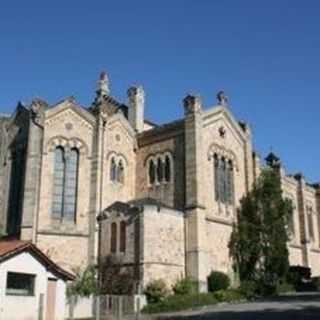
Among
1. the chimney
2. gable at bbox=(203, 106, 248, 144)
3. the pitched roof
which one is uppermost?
the chimney

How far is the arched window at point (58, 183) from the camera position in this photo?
149 ft

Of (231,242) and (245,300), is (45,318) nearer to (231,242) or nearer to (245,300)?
(245,300)

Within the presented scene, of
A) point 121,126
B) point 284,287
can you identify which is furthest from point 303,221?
point 121,126

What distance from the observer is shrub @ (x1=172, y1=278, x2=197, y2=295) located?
4257cm

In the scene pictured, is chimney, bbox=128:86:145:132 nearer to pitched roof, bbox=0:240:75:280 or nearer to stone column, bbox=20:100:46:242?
stone column, bbox=20:100:46:242

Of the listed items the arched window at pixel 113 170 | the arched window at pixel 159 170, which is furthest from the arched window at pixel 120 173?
the arched window at pixel 159 170

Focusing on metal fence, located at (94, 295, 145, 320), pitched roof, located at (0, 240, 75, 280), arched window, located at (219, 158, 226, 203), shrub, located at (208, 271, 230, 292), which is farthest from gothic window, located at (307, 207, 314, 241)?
pitched roof, located at (0, 240, 75, 280)

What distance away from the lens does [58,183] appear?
152 ft

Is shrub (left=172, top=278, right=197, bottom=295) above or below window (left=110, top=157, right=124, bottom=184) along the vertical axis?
below

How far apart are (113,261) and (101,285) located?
2863mm

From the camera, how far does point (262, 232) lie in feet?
168

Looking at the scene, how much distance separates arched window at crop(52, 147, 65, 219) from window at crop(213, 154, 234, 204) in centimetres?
1260

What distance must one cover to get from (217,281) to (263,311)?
10.4 metres

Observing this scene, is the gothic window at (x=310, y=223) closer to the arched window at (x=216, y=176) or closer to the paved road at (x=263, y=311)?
the arched window at (x=216, y=176)
